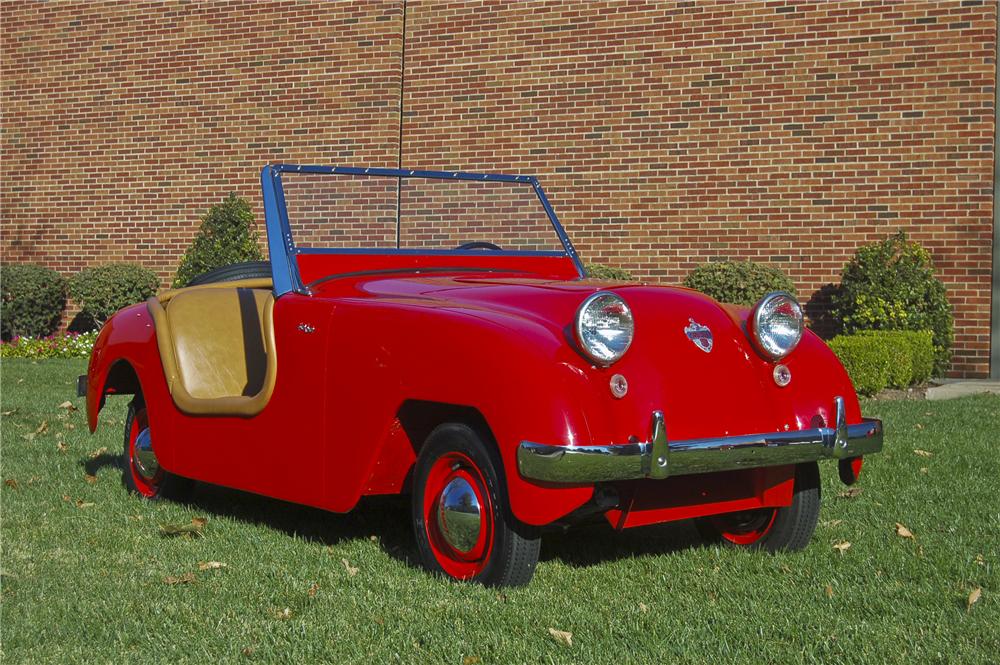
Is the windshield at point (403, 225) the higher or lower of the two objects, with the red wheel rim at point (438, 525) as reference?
higher

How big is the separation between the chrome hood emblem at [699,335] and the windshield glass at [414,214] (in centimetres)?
161

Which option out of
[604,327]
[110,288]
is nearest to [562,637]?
[604,327]

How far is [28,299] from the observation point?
1612 centimetres

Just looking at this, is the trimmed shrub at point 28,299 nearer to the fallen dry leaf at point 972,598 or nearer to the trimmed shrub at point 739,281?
the trimmed shrub at point 739,281

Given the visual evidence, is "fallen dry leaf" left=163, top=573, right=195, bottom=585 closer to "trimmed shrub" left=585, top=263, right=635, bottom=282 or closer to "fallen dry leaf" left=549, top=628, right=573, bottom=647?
"fallen dry leaf" left=549, top=628, right=573, bottom=647

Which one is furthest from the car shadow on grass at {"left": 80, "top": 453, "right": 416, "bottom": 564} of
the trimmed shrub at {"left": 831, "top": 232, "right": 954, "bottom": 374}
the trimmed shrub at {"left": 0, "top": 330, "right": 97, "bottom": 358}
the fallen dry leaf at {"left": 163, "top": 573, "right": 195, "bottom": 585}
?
the trimmed shrub at {"left": 0, "top": 330, "right": 97, "bottom": 358}

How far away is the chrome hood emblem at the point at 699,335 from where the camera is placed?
4.34 metres

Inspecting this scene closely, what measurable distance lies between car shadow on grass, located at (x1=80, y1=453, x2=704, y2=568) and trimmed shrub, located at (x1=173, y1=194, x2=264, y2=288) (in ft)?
29.1

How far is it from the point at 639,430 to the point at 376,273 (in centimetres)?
177

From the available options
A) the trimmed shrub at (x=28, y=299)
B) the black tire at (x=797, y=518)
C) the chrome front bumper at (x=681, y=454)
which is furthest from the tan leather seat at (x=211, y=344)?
the trimmed shrub at (x=28, y=299)

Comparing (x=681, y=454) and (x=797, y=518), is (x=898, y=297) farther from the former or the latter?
(x=681, y=454)

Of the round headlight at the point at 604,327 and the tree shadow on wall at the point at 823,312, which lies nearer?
the round headlight at the point at 604,327

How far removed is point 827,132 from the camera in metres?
13.2

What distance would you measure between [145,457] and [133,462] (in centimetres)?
19
